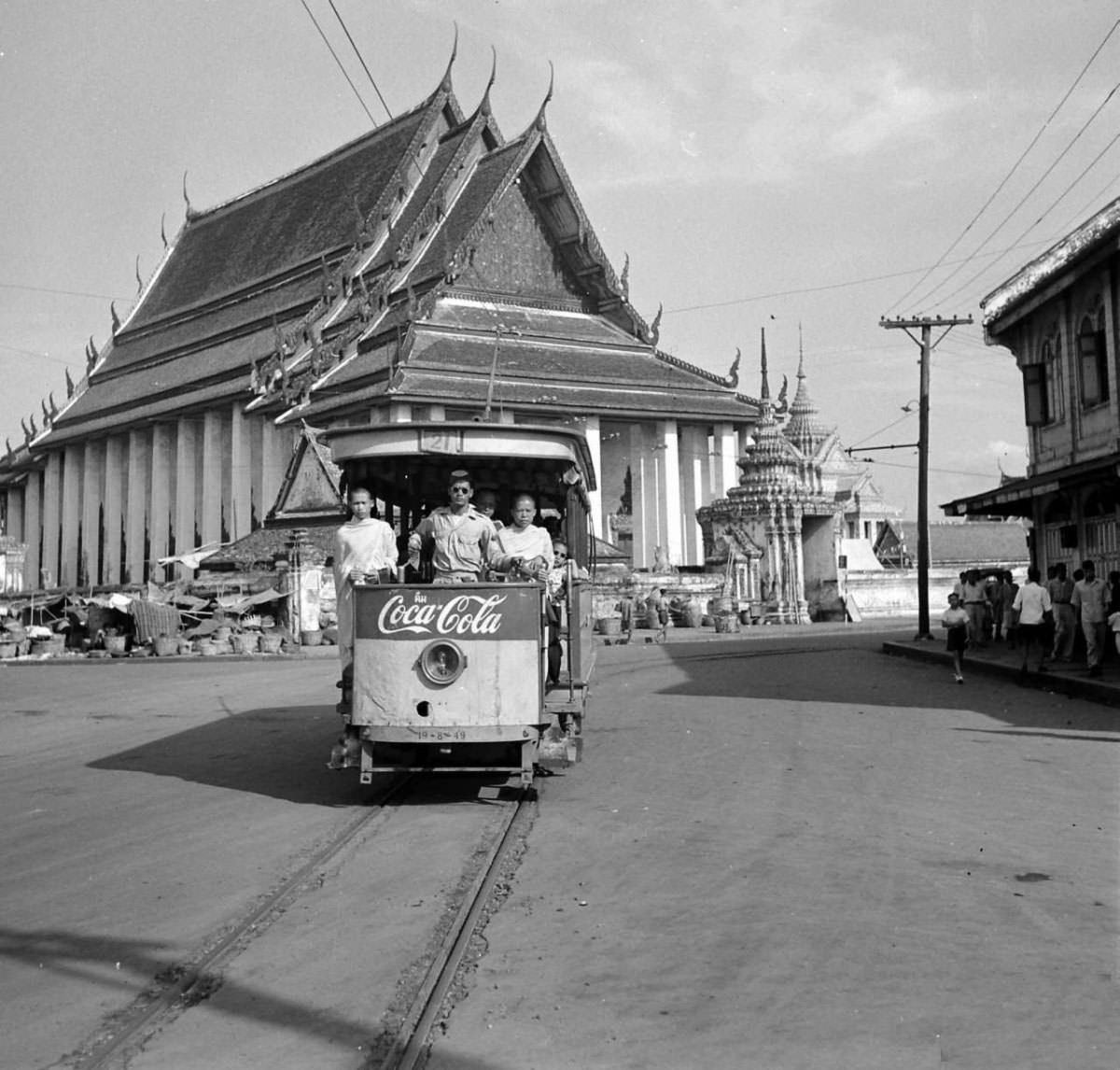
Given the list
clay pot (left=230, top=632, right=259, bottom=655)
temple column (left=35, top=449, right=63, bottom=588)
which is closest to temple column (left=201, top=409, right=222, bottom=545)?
temple column (left=35, top=449, right=63, bottom=588)

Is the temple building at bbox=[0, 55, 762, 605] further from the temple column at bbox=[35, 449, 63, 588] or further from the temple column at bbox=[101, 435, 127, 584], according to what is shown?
the temple column at bbox=[35, 449, 63, 588]

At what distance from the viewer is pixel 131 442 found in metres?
51.2

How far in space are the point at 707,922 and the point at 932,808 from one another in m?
2.82

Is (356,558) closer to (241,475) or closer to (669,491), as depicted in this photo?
(669,491)

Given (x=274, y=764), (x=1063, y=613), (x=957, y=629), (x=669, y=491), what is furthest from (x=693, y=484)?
(x=274, y=764)

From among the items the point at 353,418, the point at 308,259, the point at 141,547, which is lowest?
the point at 141,547

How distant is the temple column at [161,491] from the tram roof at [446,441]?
42.3m

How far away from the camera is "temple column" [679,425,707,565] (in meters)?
42.2

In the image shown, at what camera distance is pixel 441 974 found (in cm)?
424

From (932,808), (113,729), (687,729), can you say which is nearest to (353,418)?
(113,729)

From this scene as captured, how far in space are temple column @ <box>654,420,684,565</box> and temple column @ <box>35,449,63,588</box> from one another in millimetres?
29262

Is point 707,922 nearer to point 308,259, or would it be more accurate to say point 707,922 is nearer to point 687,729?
Answer: point 687,729

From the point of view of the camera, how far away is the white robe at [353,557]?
787cm

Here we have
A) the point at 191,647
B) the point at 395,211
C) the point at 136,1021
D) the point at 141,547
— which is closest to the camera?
the point at 136,1021
